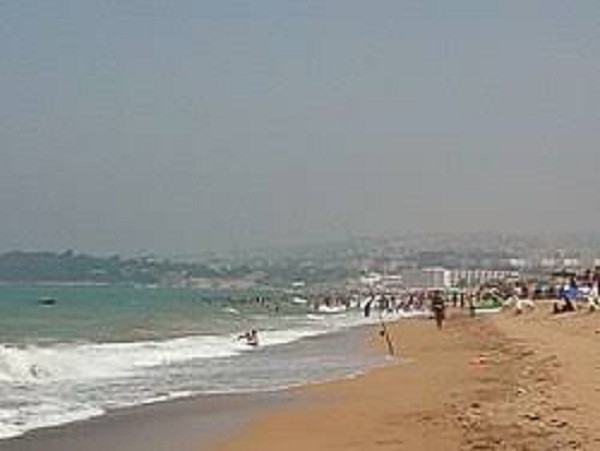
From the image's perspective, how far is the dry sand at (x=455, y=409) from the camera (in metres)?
12.8

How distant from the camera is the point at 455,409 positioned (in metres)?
16.5

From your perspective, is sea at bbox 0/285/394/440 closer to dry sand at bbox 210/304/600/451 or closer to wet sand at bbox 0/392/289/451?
wet sand at bbox 0/392/289/451

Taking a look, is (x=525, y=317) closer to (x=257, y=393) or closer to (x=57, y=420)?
(x=257, y=393)

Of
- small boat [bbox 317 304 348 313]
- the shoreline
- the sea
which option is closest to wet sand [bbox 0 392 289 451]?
the shoreline

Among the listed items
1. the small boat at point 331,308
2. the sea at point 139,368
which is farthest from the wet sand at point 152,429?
the small boat at point 331,308

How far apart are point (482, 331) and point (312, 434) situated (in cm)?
3374

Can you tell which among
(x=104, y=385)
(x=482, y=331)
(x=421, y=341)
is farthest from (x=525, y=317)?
(x=104, y=385)

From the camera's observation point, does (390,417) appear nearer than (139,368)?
Yes

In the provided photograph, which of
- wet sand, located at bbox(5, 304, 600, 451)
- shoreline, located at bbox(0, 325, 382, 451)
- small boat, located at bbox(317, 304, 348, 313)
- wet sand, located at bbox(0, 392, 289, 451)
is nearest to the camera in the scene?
wet sand, located at bbox(5, 304, 600, 451)

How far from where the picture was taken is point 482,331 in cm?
4838

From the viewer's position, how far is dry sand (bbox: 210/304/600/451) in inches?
504

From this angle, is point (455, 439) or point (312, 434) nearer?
point (455, 439)

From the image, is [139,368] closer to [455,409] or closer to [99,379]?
[99,379]

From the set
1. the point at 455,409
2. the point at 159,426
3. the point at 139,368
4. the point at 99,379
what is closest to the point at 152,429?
the point at 159,426
